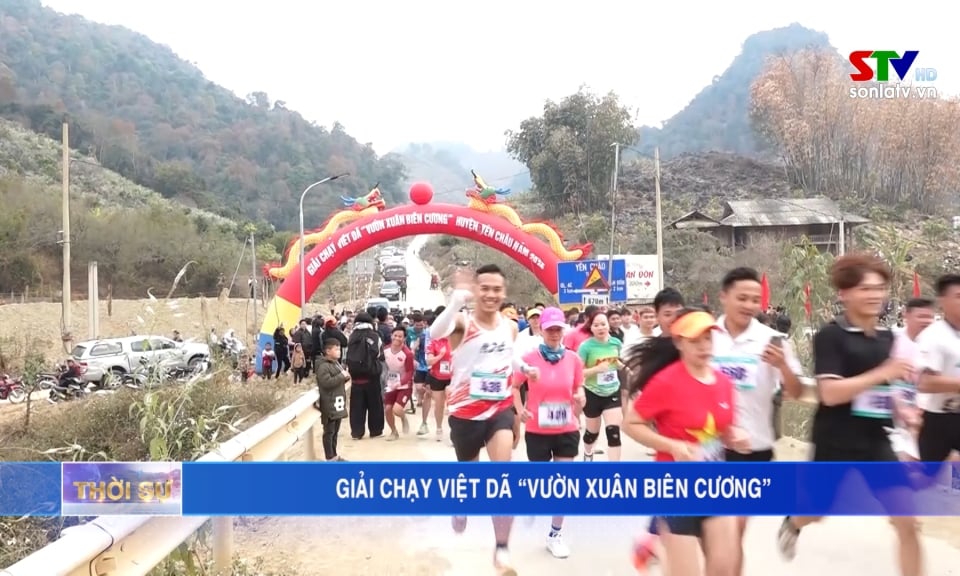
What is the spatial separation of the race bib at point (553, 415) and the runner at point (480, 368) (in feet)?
0.71

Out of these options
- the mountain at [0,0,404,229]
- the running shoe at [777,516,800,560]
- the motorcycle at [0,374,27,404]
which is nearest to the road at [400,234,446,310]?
the mountain at [0,0,404,229]

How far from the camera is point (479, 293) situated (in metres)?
4.59

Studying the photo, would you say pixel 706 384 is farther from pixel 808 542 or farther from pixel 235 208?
pixel 235 208

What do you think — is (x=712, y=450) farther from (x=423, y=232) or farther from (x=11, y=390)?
(x=423, y=232)

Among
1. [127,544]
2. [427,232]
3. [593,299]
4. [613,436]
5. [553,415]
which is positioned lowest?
[613,436]

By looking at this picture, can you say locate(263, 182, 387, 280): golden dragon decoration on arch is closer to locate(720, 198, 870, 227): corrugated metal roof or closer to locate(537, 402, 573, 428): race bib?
locate(537, 402, 573, 428): race bib

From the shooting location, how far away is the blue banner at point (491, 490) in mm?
3561

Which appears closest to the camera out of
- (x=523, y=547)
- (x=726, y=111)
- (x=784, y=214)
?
(x=523, y=547)

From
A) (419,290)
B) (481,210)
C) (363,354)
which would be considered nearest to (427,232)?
(481,210)

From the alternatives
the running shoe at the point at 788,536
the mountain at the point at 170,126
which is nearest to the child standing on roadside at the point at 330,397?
the running shoe at the point at 788,536

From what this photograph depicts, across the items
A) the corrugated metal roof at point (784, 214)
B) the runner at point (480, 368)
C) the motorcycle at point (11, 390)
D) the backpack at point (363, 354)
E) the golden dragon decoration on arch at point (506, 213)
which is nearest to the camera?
the runner at point (480, 368)

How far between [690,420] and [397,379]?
19.8 ft

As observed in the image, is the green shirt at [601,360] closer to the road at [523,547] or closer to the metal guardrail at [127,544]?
the road at [523,547]

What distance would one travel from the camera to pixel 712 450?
3.42 meters
